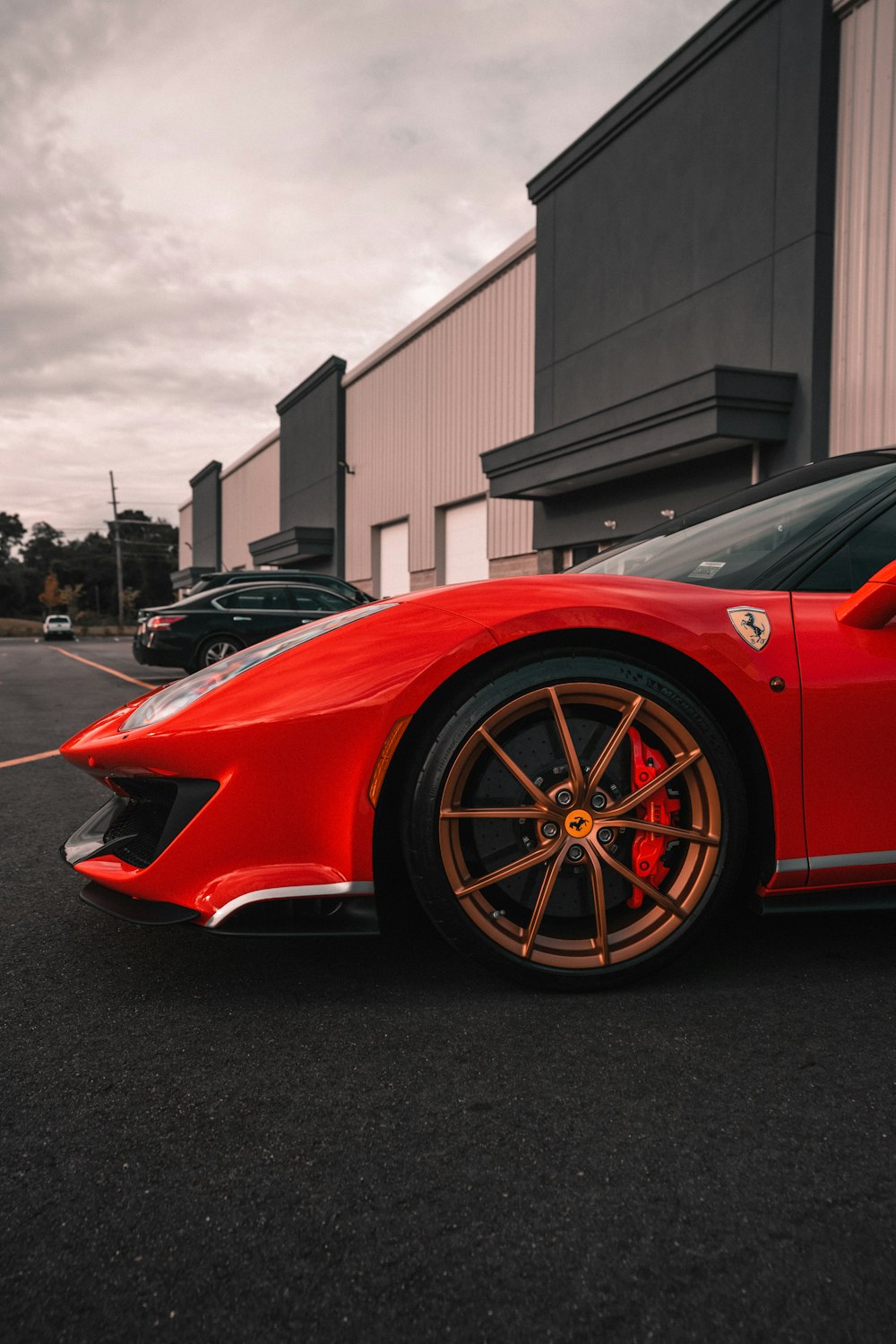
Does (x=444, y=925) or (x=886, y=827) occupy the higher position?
(x=886, y=827)

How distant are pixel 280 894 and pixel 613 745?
0.77 m

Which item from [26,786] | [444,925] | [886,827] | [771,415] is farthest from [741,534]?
[771,415]

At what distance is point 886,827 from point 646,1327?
1.31 metres

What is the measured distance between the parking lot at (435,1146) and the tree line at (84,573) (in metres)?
82.0

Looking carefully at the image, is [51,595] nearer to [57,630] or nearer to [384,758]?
[57,630]

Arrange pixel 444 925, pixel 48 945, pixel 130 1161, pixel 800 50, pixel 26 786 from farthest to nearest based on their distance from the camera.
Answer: pixel 800 50 < pixel 26 786 < pixel 48 945 < pixel 444 925 < pixel 130 1161

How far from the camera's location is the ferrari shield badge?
6.79ft

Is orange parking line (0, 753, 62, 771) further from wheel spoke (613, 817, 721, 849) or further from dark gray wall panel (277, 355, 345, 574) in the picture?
dark gray wall panel (277, 355, 345, 574)

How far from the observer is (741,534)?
2.44 meters

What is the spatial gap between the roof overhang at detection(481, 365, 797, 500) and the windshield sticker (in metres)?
10.6

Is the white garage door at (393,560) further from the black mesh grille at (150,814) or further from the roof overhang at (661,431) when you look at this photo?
the black mesh grille at (150,814)

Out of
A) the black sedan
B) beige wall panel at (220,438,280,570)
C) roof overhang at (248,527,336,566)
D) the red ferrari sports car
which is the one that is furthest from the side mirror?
beige wall panel at (220,438,280,570)

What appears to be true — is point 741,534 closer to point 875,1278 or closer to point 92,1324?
point 875,1278

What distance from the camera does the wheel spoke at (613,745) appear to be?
202 cm
